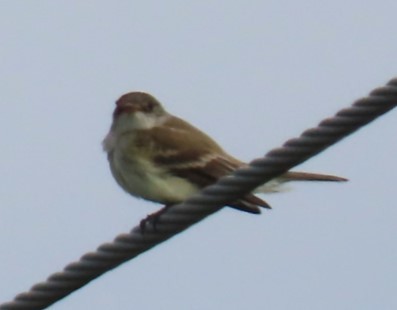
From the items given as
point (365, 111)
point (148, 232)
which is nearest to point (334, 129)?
point (365, 111)

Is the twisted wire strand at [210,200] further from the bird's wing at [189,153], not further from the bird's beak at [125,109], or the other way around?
the bird's beak at [125,109]

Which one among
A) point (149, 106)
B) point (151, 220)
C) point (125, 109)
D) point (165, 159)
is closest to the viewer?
point (151, 220)

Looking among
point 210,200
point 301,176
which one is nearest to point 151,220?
point 210,200

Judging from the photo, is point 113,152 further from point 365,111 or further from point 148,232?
point 365,111

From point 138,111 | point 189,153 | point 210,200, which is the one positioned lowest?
point 210,200

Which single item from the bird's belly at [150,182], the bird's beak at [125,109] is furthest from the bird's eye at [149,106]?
the bird's belly at [150,182]

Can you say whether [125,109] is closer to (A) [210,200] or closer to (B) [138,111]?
(B) [138,111]

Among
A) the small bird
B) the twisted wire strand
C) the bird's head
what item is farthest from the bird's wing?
the twisted wire strand
